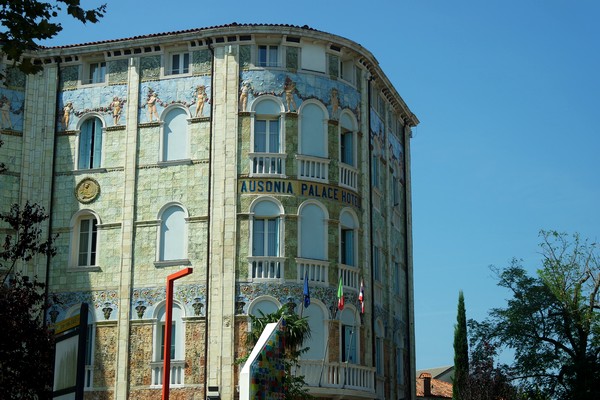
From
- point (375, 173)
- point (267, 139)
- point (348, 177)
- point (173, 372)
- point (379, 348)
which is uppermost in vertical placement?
point (267, 139)

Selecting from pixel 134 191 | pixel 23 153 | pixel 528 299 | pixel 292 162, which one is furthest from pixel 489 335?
pixel 23 153

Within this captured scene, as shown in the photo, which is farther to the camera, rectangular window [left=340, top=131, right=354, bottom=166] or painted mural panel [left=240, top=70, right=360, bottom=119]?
rectangular window [left=340, top=131, right=354, bottom=166]

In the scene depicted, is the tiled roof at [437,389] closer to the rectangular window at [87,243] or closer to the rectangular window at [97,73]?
the rectangular window at [87,243]

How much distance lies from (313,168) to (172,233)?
614cm

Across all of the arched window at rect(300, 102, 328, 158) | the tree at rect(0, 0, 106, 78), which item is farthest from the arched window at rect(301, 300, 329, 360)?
the tree at rect(0, 0, 106, 78)

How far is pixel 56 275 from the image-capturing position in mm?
44219

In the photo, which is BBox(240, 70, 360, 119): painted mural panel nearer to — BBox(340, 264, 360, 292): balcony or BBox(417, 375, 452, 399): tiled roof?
BBox(340, 264, 360, 292): balcony

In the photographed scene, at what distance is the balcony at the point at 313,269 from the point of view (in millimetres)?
42156

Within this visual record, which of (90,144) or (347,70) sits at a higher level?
(347,70)

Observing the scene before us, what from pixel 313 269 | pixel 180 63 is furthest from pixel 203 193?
pixel 180 63

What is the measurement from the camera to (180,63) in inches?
1772

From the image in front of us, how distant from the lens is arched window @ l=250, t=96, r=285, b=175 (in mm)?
42875

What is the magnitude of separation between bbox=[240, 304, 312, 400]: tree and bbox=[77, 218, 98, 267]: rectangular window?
310 inches

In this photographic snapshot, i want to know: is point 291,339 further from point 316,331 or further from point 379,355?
point 379,355
